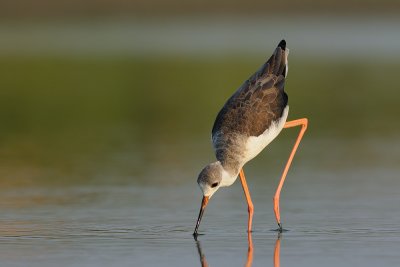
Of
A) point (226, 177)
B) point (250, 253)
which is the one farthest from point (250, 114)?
point (250, 253)

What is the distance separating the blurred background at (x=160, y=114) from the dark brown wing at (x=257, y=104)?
95cm

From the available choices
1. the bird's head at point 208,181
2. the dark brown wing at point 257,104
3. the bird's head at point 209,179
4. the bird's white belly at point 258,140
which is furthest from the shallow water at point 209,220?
the dark brown wing at point 257,104

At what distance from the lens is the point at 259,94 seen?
12.5 meters

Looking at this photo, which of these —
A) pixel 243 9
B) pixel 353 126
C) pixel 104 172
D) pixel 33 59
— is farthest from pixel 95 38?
pixel 104 172

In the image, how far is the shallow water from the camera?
33.1 ft

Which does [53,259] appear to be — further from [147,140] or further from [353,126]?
[353,126]

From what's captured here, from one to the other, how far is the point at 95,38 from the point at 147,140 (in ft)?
114

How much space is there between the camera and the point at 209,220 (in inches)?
469

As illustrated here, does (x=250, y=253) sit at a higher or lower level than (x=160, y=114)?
lower

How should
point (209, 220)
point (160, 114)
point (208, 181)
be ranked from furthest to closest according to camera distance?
point (160, 114) < point (209, 220) < point (208, 181)

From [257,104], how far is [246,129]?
46cm

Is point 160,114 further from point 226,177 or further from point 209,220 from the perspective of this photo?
point 226,177

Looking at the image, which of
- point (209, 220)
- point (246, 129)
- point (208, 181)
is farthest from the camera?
point (246, 129)

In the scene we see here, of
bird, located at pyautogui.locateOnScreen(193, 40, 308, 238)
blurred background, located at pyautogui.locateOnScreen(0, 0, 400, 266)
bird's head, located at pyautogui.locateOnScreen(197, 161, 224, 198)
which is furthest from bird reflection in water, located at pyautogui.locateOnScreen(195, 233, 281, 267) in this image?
blurred background, located at pyautogui.locateOnScreen(0, 0, 400, 266)
